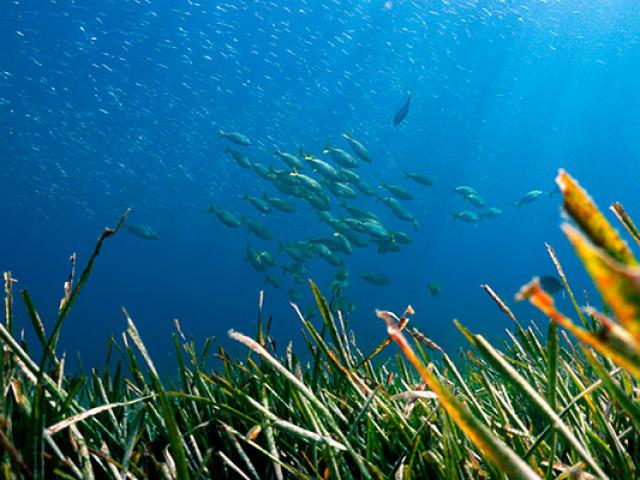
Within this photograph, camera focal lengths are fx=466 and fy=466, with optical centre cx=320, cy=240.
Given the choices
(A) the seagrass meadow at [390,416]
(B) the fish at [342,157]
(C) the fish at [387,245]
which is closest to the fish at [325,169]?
(B) the fish at [342,157]

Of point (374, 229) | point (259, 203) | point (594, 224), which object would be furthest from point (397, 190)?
point (594, 224)

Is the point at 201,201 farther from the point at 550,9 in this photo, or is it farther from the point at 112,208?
the point at 550,9

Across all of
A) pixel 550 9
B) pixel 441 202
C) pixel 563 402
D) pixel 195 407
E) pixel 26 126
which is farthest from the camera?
pixel 441 202

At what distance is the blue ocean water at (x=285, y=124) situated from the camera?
3838cm

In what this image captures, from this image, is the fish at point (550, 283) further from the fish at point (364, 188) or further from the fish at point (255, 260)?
the fish at point (255, 260)

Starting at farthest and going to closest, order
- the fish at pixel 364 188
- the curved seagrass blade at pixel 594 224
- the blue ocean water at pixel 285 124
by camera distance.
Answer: the blue ocean water at pixel 285 124, the fish at pixel 364 188, the curved seagrass blade at pixel 594 224

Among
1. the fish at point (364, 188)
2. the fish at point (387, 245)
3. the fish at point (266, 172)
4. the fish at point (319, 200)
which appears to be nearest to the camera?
the fish at point (387, 245)

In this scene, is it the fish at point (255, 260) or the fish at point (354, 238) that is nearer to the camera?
the fish at point (354, 238)

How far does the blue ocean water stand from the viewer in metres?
38.4

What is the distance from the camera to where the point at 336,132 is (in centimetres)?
5625

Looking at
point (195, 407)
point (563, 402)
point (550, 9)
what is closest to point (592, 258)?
point (563, 402)

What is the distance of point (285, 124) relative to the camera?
55.6 metres

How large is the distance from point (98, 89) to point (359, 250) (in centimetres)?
3210

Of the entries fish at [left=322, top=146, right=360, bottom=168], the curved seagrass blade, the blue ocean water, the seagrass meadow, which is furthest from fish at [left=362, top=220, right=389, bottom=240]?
the blue ocean water
